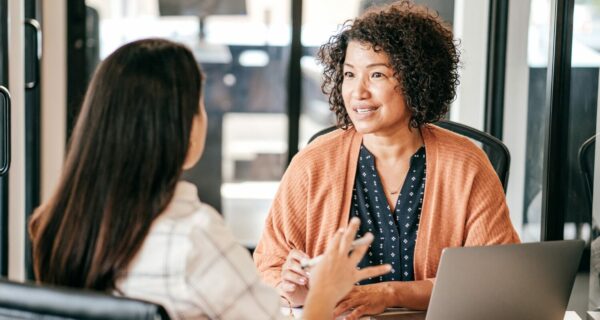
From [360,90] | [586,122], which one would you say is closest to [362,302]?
[360,90]

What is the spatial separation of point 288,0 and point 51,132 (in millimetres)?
1237

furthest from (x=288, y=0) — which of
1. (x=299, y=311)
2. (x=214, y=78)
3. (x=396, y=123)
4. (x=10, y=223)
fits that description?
(x=299, y=311)

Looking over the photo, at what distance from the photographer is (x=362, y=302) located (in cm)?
169

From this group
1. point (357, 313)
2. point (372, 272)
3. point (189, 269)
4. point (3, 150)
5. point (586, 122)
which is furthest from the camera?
point (3, 150)

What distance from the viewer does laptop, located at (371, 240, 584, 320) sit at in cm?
145

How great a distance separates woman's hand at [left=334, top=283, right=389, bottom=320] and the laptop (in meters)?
0.21

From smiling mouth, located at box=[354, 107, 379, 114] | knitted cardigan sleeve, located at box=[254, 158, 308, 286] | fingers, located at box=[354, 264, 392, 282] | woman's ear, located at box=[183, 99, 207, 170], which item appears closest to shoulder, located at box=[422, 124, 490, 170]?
smiling mouth, located at box=[354, 107, 379, 114]

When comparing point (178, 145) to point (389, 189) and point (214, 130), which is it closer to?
point (389, 189)

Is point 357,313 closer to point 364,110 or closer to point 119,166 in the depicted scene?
point 364,110

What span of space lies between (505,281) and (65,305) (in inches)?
29.5

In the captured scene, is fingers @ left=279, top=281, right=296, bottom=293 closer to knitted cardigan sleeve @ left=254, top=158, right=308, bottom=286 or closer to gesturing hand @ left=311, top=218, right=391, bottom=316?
knitted cardigan sleeve @ left=254, top=158, right=308, bottom=286

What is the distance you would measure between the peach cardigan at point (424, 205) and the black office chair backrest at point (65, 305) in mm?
775

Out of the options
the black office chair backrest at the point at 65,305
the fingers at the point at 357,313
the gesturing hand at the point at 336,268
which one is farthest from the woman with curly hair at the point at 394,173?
the black office chair backrest at the point at 65,305

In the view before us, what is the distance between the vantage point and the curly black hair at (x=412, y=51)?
6.57 ft
